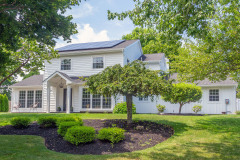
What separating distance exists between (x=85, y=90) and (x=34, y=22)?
35.0ft

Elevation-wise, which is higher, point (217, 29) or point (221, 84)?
point (217, 29)

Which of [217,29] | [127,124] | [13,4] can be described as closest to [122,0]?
[13,4]

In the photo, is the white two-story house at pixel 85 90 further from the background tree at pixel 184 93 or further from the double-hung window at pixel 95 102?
the background tree at pixel 184 93

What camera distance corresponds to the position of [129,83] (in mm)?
8070

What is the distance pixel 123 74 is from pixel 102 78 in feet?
3.23

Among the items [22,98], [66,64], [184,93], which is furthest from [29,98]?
[184,93]

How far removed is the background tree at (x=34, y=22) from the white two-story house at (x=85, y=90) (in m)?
9.35

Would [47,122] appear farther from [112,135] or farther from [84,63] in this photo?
[84,63]

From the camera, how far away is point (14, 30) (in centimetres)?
686

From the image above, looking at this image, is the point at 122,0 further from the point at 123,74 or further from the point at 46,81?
the point at 46,81

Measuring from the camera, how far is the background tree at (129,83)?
8070 millimetres

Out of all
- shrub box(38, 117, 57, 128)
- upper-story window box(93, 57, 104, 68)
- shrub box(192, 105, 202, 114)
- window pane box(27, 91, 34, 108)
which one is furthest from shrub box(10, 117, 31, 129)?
shrub box(192, 105, 202, 114)

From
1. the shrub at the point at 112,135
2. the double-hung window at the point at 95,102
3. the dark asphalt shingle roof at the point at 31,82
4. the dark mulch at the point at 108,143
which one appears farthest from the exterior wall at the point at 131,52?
the shrub at the point at 112,135

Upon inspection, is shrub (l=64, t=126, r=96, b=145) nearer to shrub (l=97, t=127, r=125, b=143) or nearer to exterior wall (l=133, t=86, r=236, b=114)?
shrub (l=97, t=127, r=125, b=143)
